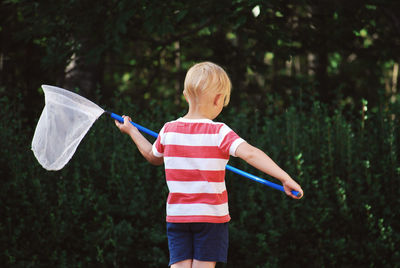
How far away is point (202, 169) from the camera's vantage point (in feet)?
9.07

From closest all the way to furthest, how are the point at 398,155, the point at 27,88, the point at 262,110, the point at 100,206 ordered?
the point at 100,206
the point at 398,155
the point at 262,110
the point at 27,88

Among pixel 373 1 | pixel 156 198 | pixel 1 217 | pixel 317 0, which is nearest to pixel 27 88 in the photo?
pixel 1 217

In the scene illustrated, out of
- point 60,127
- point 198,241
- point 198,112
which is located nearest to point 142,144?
point 198,112

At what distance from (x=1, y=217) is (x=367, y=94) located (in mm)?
5870

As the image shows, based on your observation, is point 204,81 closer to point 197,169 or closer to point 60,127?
point 197,169

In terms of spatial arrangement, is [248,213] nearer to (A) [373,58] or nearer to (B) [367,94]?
(A) [373,58]

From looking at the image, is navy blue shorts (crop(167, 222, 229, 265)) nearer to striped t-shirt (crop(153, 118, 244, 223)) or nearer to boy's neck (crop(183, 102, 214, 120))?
striped t-shirt (crop(153, 118, 244, 223))

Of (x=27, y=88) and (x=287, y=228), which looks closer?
(x=287, y=228)

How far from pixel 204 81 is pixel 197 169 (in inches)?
18.0

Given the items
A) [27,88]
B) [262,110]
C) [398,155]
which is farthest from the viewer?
[27,88]

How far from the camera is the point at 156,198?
4.77 meters

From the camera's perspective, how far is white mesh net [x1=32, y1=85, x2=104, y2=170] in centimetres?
331

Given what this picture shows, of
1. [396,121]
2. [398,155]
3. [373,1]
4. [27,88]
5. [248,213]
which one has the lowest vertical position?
[248,213]

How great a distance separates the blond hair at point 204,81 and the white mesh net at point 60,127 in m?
0.82
